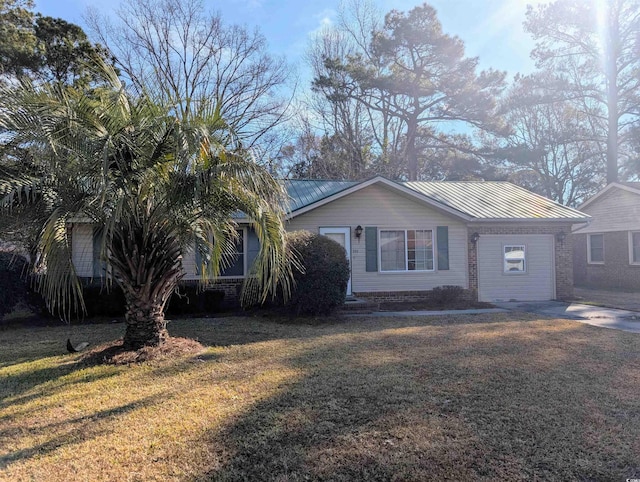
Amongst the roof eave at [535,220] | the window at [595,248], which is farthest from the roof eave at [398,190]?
the window at [595,248]

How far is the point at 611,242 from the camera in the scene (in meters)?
17.5

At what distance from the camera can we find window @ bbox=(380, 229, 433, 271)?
41.5ft

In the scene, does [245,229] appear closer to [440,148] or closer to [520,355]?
[520,355]

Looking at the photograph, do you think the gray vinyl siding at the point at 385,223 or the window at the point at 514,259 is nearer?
the gray vinyl siding at the point at 385,223

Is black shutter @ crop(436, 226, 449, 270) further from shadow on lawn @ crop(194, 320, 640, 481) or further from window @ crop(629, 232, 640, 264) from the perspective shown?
window @ crop(629, 232, 640, 264)

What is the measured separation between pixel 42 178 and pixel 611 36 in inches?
1047

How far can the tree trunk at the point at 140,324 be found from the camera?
643 centimetres

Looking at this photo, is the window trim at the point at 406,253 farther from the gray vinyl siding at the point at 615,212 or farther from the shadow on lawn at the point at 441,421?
the gray vinyl siding at the point at 615,212

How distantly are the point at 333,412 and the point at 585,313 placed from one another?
9242 millimetres

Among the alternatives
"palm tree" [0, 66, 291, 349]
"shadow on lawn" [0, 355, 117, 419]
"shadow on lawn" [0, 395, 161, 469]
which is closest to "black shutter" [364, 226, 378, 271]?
"palm tree" [0, 66, 291, 349]

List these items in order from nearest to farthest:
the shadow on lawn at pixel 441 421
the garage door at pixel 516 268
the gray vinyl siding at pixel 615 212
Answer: the shadow on lawn at pixel 441 421 → the garage door at pixel 516 268 → the gray vinyl siding at pixel 615 212

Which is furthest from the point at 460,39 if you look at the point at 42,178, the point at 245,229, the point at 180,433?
the point at 180,433

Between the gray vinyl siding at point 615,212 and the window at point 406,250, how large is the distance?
289 inches

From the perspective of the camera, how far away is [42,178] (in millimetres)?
5297
